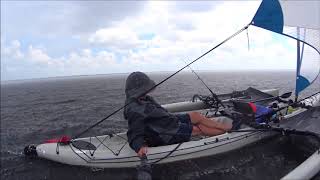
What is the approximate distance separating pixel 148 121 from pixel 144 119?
0.14 m

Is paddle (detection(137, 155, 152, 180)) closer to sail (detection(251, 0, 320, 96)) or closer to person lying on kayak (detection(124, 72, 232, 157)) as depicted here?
person lying on kayak (detection(124, 72, 232, 157))

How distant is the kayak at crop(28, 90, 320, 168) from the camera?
8547mm

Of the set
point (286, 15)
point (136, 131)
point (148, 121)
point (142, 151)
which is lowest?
point (142, 151)

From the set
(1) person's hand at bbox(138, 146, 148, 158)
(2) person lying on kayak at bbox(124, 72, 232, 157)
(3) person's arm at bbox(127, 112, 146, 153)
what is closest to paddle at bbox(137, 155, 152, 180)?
(1) person's hand at bbox(138, 146, 148, 158)

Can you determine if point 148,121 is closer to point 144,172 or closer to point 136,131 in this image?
point 136,131

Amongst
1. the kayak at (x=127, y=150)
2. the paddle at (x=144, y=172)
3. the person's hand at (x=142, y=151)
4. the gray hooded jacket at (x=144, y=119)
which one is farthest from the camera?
the kayak at (x=127, y=150)

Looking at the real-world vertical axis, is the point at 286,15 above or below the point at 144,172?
above

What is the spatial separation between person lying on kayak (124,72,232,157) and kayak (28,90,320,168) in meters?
0.31

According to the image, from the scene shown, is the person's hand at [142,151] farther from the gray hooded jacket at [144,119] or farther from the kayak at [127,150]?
the kayak at [127,150]

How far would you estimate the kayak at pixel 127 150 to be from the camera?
8547 mm

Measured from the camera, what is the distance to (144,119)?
821 centimetres

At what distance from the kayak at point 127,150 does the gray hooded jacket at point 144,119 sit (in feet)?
1.13

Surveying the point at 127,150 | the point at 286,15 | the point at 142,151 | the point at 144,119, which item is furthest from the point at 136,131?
the point at 286,15

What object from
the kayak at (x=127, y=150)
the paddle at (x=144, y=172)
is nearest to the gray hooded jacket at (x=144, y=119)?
the kayak at (x=127, y=150)
